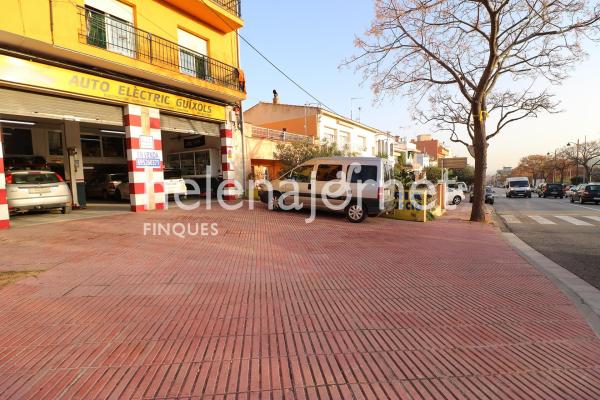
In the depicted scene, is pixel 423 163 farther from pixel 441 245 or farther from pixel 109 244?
pixel 109 244

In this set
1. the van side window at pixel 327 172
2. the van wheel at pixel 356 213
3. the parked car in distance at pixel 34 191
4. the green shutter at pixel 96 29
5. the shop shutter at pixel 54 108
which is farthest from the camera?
the van side window at pixel 327 172

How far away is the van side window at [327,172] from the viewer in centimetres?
1024

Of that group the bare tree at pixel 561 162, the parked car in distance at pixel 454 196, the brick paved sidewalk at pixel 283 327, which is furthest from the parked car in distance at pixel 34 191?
the bare tree at pixel 561 162

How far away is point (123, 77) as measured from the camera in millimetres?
9914

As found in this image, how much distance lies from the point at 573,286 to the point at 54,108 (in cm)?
1172

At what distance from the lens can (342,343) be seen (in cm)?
296

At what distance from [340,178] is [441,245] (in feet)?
12.2

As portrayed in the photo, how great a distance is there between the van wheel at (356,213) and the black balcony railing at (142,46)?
7320 millimetres

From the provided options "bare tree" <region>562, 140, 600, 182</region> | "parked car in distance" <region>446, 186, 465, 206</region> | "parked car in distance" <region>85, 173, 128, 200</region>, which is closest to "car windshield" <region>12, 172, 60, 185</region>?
"parked car in distance" <region>85, 173, 128, 200</region>

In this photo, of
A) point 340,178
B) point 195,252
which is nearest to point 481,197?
point 340,178

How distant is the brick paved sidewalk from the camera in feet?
7.80

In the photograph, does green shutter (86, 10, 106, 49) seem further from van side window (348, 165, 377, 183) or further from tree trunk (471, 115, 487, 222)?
tree trunk (471, 115, 487, 222)

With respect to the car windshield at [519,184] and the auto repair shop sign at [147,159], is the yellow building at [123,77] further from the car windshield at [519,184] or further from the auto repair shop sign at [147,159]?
the car windshield at [519,184]

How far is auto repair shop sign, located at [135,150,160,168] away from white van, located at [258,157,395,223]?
15.4 ft
